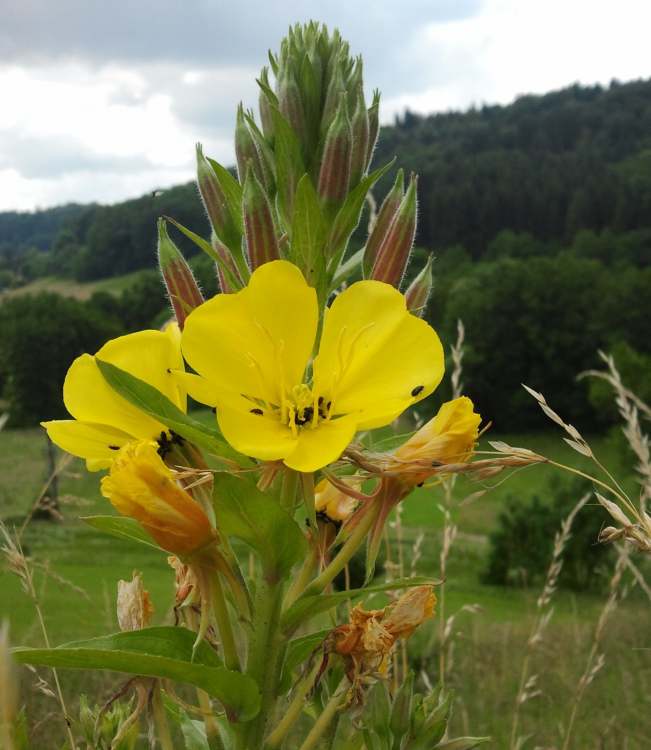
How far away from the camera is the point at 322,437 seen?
131 centimetres

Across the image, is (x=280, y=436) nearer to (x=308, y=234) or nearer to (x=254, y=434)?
(x=254, y=434)

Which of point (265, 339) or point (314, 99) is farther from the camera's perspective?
point (314, 99)

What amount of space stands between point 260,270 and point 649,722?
4606 millimetres

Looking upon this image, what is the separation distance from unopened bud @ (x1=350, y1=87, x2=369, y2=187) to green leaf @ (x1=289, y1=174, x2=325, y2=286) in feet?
0.77

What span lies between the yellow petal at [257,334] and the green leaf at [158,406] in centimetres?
9

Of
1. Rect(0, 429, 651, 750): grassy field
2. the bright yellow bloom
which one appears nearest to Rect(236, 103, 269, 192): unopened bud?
the bright yellow bloom

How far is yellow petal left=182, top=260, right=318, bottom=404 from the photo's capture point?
1373 millimetres

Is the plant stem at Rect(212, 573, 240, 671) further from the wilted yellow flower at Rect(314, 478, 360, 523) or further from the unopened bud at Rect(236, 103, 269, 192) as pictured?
the unopened bud at Rect(236, 103, 269, 192)

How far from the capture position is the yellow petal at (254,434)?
4.13ft

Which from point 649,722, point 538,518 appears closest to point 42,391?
point 538,518

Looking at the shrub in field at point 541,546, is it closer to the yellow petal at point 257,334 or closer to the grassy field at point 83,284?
the yellow petal at point 257,334

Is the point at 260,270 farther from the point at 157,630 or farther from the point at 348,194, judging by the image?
the point at 157,630

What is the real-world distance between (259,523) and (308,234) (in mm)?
551

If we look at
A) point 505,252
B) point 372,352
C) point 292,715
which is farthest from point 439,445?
point 505,252
